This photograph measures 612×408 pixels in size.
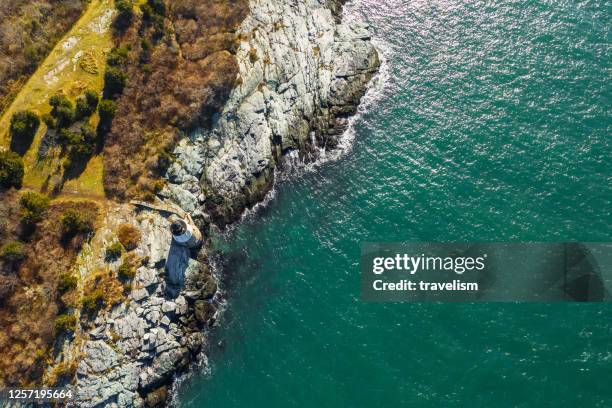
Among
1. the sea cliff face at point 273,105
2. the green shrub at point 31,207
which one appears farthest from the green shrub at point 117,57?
the green shrub at point 31,207

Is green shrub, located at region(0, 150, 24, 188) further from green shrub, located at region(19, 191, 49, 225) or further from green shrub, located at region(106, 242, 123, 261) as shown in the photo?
green shrub, located at region(106, 242, 123, 261)

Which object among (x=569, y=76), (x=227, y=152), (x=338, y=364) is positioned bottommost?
(x=338, y=364)

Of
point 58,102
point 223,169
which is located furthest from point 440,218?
point 58,102

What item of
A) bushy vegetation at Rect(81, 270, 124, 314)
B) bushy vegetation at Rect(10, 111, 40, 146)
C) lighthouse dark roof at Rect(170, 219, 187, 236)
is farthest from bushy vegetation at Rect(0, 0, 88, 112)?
lighthouse dark roof at Rect(170, 219, 187, 236)


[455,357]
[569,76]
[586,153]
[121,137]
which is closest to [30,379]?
[121,137]

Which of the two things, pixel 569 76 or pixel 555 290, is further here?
pixel 569 76

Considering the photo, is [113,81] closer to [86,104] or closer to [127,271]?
[86,104]

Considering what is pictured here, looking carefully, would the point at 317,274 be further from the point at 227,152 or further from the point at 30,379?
the point at 30,379
